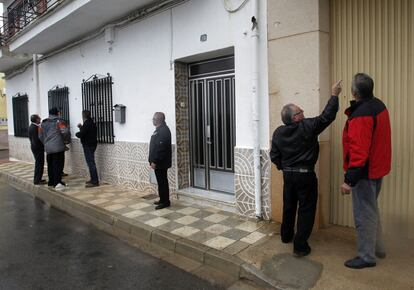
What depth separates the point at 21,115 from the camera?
13.9 metres

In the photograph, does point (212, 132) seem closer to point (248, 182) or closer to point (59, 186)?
point (248, 182)

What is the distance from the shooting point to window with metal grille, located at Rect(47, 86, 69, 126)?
10.3 meters

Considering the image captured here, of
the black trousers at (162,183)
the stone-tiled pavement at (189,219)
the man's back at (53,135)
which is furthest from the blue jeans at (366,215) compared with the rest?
the man's back at (53,135)

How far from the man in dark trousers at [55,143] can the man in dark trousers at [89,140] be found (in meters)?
0.47

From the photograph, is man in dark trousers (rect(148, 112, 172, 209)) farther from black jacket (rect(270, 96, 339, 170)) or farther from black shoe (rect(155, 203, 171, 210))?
black jacket (rect(270, 96, 339, 170))

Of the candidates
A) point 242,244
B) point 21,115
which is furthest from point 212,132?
point 21,115

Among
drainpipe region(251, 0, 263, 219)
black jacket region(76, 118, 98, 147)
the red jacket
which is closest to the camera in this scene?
the red jacket

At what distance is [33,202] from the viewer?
26.3ft

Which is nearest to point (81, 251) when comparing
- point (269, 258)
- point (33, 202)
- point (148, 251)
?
point (148, 251)

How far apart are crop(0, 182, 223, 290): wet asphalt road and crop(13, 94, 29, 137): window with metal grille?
8.06 meters

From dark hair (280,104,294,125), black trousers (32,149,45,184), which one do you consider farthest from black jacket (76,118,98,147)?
dark hair (280,104,294,125)

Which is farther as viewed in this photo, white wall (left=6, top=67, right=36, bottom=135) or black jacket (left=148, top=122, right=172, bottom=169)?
white wall (left=6, top=67, right=36, bottom=135)

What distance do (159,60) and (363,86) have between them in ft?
14.3

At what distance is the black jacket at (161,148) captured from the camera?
6082mm
